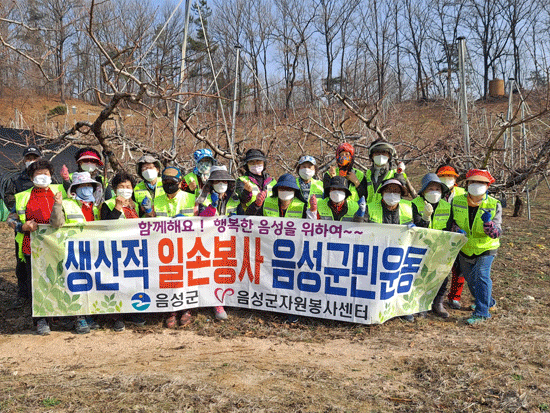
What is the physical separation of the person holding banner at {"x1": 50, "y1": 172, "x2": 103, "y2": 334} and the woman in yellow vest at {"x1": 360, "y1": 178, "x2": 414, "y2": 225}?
303 cm

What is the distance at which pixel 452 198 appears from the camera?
19.0ft

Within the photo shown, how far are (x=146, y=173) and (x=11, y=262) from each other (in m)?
4.22

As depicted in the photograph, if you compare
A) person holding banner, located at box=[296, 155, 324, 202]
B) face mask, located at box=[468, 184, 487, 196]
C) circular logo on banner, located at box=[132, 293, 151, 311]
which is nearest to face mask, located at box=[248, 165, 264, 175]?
person holding banner, located at box=[296, 155, 324, 202]

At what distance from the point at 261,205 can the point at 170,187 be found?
109 centimetres

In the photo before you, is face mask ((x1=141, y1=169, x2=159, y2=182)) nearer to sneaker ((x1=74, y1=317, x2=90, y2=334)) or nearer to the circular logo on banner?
the circular logo on banner

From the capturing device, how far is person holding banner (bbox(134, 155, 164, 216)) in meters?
5.58

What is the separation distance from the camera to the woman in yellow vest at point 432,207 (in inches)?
213

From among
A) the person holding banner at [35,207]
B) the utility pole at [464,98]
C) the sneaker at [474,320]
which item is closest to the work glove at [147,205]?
the person holding banner at [35,207]

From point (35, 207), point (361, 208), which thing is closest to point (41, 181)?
point (35, 207)

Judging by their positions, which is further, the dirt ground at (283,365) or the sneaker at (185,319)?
the sneaker at (185,319)

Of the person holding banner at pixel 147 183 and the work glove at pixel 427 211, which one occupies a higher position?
the person holding banner at pixel 147 183

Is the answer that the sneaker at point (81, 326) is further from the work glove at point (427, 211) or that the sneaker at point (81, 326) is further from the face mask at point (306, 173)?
the work glove at point (427, 211)

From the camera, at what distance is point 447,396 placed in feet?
12.4

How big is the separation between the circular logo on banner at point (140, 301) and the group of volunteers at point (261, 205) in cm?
19
